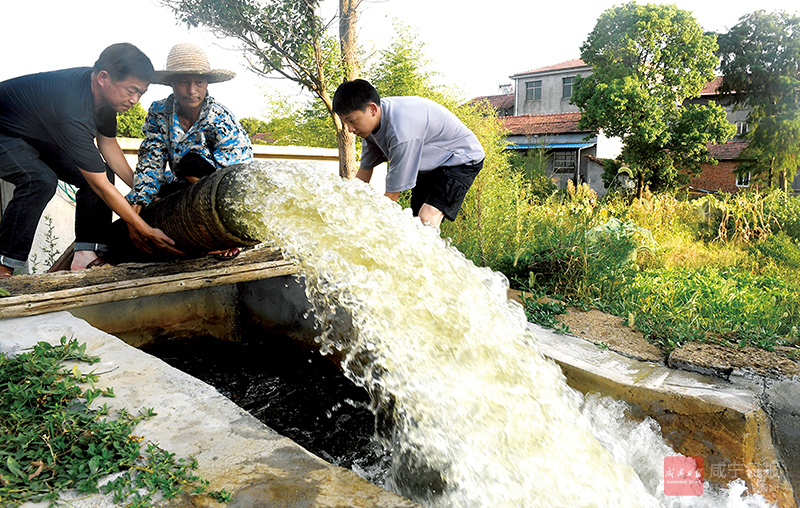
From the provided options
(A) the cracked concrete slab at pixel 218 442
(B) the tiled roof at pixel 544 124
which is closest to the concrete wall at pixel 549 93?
(B) the tiled roof at pixel 544 124

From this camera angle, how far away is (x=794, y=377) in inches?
101

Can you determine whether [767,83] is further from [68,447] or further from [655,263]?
[68,447]

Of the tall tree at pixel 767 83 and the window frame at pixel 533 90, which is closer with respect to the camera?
the tall tree at pixel 767 83

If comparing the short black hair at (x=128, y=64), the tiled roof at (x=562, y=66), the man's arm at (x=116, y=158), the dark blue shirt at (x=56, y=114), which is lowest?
the man's arm at (x=116, y=158)

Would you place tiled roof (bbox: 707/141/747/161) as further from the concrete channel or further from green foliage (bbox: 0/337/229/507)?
green foliage (bbox: 0/337/229/507)

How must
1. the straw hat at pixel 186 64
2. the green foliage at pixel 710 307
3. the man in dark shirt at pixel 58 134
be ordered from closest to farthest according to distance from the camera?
the man in dark shirt at pixel 58 134 < the straw hat at pixel 186 64 < the green foliage at pixel 710 307

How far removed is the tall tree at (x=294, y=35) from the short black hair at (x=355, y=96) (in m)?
4.87

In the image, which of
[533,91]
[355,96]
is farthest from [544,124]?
[355,96]

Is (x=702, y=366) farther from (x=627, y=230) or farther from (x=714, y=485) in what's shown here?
(x=627, y=230)

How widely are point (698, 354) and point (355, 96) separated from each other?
2414mm

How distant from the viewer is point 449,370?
211cm

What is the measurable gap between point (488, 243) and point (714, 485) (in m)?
3.24

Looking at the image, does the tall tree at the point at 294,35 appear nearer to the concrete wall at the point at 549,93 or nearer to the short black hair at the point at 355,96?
the short black hair at the point at 355,96

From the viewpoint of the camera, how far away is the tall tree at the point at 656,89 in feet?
57.7
